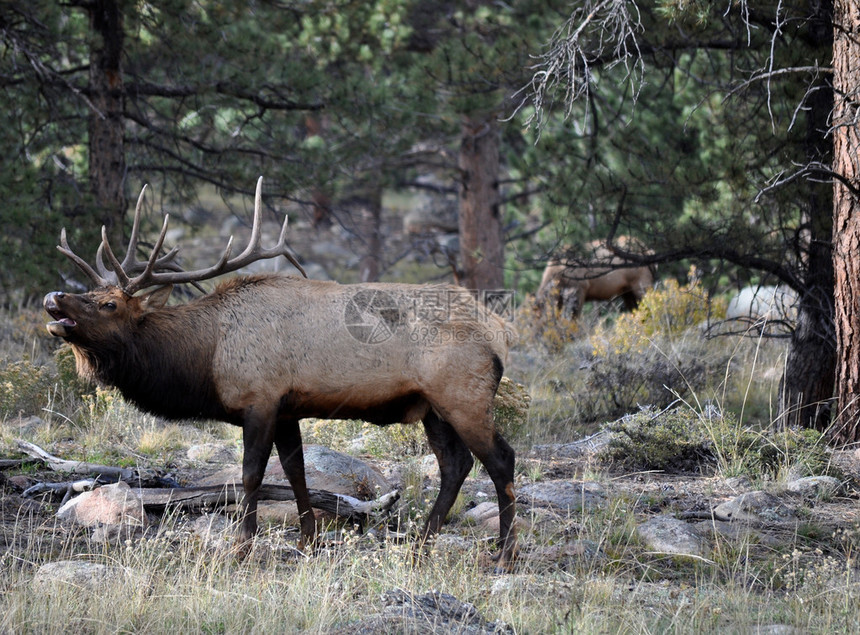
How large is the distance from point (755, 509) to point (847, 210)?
94.7 inches

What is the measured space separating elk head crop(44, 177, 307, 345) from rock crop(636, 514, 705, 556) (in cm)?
298

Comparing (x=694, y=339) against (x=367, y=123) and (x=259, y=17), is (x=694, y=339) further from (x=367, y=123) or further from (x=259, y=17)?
(x=259, y=17)

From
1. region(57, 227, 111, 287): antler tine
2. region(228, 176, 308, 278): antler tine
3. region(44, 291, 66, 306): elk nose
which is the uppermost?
region(228, 176, 308, 278): antler tine

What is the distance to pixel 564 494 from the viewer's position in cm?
671

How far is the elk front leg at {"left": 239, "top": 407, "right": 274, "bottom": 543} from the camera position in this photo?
5746 mm

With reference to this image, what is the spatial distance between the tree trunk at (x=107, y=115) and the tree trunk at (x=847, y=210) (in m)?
7.42

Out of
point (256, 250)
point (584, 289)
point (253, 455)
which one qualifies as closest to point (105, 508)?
point (253, 455)

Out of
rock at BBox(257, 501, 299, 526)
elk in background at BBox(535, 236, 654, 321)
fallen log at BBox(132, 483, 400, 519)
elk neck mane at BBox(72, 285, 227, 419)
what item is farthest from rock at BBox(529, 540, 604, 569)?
elk in background at BBox(535, 236, 654, 321)

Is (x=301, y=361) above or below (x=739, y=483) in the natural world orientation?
above

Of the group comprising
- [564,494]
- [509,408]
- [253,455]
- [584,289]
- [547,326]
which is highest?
[584,289]

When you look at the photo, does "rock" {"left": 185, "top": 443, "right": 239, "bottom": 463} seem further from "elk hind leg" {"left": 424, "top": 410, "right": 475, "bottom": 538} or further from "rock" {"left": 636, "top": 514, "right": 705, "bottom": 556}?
"rock" {"left": 636, "top": 514, "right": 705, "bottom": 556}

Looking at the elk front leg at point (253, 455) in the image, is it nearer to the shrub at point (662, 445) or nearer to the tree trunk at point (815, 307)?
the shrub at point (662, 445)

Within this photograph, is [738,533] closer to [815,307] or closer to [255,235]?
[815,307]

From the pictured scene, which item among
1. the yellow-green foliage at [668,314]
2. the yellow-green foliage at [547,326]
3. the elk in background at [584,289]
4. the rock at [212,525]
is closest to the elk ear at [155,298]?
the rock at [212,525]
